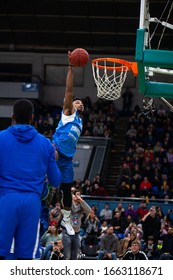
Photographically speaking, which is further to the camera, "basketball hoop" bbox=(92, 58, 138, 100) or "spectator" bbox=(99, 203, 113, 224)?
"spectator" bbox=(99, 203, 113, 224)

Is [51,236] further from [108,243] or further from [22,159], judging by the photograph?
[22,159]

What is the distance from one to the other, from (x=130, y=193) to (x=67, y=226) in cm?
1515

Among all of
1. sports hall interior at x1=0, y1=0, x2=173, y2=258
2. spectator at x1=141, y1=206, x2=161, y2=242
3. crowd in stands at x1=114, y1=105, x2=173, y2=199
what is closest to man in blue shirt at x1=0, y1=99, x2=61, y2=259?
spectator at x1=141, y1=206, x2=161, y2=242

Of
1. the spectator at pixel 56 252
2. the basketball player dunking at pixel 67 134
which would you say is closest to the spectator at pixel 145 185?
the spectator at pixel 56 252

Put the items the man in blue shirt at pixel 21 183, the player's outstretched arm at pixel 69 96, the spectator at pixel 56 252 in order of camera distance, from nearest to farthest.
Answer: the man in blue shirt at pixel 21 183, the player's outstretched arm at pixel 69 96, the spectator at pixel 56 252

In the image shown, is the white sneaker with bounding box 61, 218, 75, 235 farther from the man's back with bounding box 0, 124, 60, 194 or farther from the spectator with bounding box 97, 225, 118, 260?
the spectator with bounding box 97, 225, 118, 260

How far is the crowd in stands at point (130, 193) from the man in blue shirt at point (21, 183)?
9.59ft

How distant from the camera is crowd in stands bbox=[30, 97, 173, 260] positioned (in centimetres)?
1794

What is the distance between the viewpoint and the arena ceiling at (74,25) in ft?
119

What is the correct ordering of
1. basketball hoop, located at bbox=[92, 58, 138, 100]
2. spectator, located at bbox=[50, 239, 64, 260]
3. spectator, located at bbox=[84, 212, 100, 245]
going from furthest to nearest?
spectator, located at bbox=[84, 212, 100, 245]
spectator, located at bbox=[50, 239, 64, 260]
basketball hoop, located at bbox=[92, 58, 138, 100]

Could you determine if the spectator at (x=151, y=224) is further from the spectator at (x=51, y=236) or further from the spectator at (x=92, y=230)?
the spectator at (x=51, y=236)

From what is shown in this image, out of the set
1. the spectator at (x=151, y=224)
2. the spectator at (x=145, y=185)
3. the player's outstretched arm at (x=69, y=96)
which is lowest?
the spectator at (x=151, y=224)

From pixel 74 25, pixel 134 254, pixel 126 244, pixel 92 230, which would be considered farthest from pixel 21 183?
pixel 74 25

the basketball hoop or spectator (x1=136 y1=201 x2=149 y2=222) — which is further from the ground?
the basketball hoop
